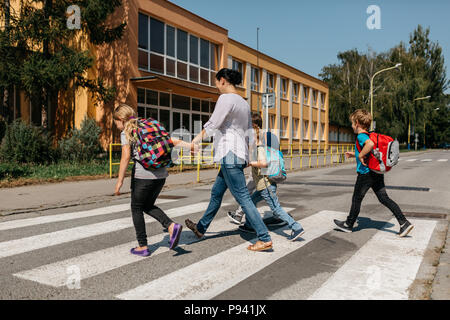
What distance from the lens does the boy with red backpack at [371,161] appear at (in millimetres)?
5270

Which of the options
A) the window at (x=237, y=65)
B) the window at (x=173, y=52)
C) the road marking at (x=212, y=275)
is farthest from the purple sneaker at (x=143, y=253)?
the window at (x=237, y=65)

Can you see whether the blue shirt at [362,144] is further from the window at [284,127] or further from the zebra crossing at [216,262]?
the window at [284,127]

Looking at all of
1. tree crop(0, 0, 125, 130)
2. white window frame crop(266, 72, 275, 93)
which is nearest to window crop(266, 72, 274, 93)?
white window frame crop(266, 72, 275, 93)

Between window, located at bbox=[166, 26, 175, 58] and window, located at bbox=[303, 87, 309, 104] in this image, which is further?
window, located at bbox=[303, 87, 309, 104]

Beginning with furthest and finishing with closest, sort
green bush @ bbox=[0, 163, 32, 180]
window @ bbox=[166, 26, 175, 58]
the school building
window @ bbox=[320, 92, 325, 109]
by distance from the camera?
window @ bbox=[320, 92, 325, 109] → window @ bbox=[166, 26, 175, 58] → the school building → green bush @ bbox=[0, 163, 32, 180]

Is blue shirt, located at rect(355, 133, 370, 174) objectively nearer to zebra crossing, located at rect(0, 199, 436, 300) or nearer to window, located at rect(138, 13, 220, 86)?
zebra crossing, located at rect(0, 199, 436, 300)

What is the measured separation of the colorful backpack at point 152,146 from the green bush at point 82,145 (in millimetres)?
12446

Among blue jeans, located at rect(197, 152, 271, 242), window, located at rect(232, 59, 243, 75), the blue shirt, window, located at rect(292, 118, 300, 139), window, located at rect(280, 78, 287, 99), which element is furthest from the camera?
window, located at rect(292, 118, 300, 139)

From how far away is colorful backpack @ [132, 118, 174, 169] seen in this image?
162 inches

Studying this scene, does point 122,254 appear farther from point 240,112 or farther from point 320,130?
point 320,130

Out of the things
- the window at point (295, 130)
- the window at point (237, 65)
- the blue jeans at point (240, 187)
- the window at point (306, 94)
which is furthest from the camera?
the window at point (306, 94)

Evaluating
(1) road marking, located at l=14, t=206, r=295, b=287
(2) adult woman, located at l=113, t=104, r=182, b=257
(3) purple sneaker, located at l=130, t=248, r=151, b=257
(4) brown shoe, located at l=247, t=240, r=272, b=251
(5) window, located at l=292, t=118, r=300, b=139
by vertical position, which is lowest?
(1) road marking, located at l=14, t=206, r=295, b=287

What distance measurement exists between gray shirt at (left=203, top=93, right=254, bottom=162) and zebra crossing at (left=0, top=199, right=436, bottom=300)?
1.14 m
